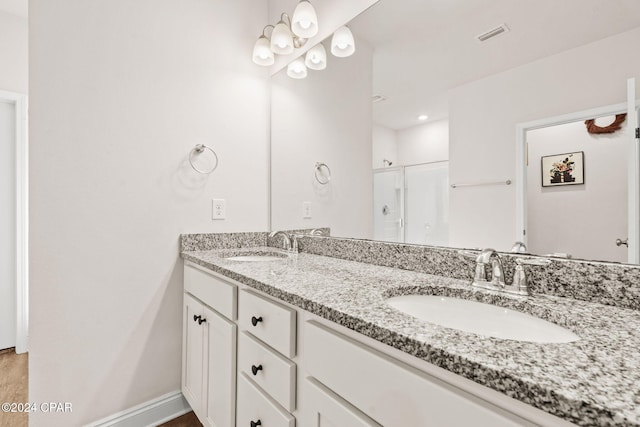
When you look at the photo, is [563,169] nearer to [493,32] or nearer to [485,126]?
[485,126]

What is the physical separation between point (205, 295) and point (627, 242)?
1.43 metres

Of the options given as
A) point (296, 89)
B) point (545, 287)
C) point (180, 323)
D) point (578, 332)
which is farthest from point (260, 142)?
point (578, 332)

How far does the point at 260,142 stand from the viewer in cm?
197

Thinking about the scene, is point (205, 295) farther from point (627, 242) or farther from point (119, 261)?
point (627, 242)

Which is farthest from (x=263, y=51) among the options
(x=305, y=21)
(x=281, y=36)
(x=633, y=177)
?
(x=633, y=177)

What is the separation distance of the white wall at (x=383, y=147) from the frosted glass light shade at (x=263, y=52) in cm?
90

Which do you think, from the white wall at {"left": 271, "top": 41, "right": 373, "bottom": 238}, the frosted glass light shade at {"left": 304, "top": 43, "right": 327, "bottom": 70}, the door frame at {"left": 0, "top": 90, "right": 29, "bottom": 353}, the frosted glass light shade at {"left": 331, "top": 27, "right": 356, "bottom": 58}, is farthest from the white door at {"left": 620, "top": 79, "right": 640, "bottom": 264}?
the door frame at {"left": 0, "top": 90, "right": 29, "bottom": 353}

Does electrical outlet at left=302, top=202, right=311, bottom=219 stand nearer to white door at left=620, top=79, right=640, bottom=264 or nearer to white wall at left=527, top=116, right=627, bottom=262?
white wall at left=527, top=116, right=627, bottom=262

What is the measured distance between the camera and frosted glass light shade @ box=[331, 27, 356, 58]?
1.53 meters

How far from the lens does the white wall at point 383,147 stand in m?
1.32

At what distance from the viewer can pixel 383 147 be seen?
1377 mm

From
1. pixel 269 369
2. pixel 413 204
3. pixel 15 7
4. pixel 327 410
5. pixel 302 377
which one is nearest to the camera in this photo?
pixel 327 410

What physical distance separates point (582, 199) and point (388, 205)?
2.20 feet

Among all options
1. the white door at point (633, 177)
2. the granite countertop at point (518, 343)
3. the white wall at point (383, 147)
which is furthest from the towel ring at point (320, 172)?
the white door at point (633, 177)
